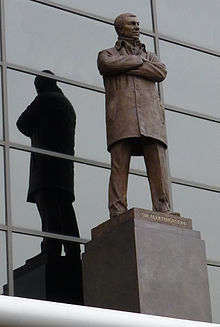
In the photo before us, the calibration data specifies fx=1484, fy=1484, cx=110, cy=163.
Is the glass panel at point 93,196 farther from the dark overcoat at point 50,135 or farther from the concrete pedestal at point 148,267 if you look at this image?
the concrete pedestal at point 148,267

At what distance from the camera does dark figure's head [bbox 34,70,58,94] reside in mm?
22750

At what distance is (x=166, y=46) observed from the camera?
2486cm

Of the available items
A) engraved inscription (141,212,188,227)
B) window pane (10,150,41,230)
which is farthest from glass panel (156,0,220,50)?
engraved inscription (141,212,188,227)

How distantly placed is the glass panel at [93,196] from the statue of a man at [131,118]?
254 cm

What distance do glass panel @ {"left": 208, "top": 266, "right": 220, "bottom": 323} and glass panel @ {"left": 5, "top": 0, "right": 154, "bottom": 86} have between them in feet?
11.5

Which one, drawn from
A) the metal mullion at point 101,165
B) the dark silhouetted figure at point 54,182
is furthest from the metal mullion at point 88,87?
the metal mullion at point 101,165

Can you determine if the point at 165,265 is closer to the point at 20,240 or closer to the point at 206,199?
the point at 20,240

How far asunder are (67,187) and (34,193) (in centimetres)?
57

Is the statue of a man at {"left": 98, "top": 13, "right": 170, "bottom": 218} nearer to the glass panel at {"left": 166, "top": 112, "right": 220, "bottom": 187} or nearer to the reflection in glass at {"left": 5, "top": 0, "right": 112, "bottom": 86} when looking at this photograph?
the reflection in glass at {"left": 5, "top": 0, "right": 112, "bottom": 86}

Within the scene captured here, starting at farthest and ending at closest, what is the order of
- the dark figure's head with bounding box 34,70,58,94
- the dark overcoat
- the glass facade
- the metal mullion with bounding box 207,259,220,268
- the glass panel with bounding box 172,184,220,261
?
the glass panel with bounding box 172,184,220,261 < the metal mullion with bounding box 207,259,220,268 < the dark figure's head with bounding box 34,70,58,94 < the dark overcoat < the glass facade

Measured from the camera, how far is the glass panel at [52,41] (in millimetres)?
22969

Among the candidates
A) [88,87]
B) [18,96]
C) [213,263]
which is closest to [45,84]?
[18,96]

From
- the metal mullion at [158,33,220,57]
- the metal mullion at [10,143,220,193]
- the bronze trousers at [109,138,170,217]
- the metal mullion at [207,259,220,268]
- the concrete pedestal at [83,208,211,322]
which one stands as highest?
the metal mullion at [158,33,220,57]

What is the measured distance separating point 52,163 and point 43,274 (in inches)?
70.9
